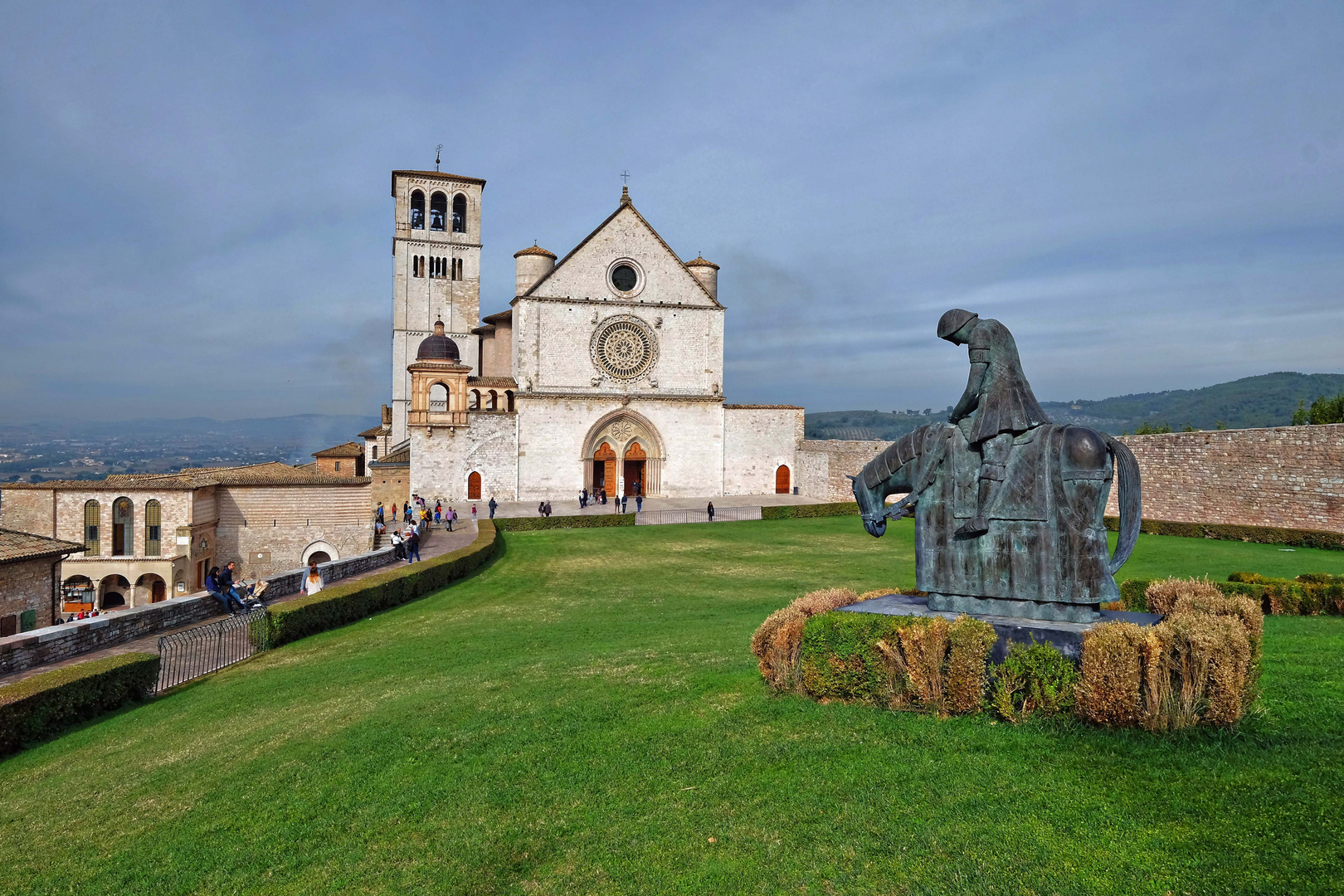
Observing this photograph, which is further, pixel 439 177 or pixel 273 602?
pixel 439 177

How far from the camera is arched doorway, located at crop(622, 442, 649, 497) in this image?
40.2 metres

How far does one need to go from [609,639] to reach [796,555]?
12537 millimetres

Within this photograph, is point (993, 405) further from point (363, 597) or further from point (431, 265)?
point (431, 265)

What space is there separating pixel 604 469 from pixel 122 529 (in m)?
21.2

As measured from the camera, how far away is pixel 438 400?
44.7 metres

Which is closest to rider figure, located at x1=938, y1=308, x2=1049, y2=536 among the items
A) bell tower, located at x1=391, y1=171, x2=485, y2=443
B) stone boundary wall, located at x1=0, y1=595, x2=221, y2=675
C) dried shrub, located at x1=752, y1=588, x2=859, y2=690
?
dried shrub, located at x1=752, y1=588, x2=859, y2=690

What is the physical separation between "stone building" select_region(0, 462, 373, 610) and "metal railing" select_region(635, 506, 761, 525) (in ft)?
36.8

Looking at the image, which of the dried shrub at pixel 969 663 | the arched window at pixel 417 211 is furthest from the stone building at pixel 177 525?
the dried shrub at pixel 969 663

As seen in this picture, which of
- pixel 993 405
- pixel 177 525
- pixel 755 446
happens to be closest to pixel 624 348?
pixel 755 446

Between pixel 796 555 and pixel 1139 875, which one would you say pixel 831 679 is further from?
pixel 796 555

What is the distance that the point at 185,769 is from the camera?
691cm

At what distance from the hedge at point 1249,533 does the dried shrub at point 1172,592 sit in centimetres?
1407

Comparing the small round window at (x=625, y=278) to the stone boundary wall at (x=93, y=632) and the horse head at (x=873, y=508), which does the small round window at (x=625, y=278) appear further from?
the horse head at (x=873, y=508)

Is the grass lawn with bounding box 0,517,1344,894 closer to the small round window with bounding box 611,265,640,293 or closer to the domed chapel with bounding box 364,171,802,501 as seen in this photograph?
the domed chapel with bounding box 364,171,802,501
